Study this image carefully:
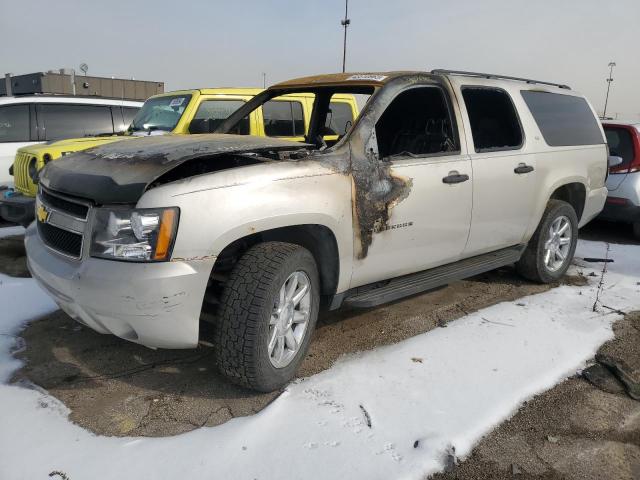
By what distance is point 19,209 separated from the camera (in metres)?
5.12

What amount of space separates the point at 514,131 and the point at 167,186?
10.3 ft

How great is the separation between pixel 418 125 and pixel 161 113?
3831 mm

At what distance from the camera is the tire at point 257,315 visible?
8.79 feet

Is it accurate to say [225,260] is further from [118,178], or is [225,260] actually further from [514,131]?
[514,131]

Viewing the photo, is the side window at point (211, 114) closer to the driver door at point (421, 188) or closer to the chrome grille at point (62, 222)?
the driver door at point (421, 188)

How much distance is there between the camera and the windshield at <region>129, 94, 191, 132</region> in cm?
650

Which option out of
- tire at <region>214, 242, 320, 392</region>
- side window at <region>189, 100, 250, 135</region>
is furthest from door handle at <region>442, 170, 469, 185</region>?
side window at <region>189, 100, 250, 135</region>

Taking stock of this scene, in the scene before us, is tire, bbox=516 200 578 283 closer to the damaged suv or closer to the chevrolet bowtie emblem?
the damaged suv

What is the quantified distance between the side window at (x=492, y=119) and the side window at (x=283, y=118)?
3.06 meters

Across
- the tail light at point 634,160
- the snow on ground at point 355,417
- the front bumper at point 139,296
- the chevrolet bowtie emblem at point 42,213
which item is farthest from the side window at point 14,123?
the tail light at point 634,160

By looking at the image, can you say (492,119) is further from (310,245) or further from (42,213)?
(42,213)

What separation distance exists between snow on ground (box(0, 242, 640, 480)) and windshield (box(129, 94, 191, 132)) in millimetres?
3250

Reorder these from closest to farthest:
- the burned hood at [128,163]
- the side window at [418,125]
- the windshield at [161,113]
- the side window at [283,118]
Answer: the burned hood at [128,163], the side window at [418,125], the windshield at [161,113], the side window at [283,118]

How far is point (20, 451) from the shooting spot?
7.77ft
